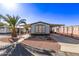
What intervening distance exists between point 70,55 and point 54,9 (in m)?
0.80

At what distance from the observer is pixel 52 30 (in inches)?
168

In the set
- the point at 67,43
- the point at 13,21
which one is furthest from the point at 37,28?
the point at 67,43

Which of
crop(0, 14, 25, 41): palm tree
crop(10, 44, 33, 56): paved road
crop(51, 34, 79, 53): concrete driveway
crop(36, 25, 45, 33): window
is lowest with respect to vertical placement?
crop(10, 44, 33, 56): paved road

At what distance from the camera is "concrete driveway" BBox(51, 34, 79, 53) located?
13.6 feet

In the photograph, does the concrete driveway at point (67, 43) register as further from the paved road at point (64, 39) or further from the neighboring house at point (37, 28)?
the neighboring house at point (37, 28)

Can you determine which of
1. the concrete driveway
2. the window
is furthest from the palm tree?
the concrete driveway

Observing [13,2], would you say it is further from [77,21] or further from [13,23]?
[77,21]

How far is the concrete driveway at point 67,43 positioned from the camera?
4.13 metres

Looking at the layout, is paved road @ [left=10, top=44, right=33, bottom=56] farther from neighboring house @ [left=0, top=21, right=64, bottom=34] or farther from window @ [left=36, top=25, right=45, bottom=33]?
window @ [left=36, top=25, right=45, bottom=33]

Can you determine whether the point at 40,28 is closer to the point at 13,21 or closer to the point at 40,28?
the point at 40,28

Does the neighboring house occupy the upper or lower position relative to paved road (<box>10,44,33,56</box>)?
upper

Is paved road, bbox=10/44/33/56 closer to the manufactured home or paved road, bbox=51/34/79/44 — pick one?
the manufactured home

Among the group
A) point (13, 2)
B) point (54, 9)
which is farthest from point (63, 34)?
point (13, 2)

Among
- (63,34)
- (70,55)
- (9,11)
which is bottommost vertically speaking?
(70,55)
